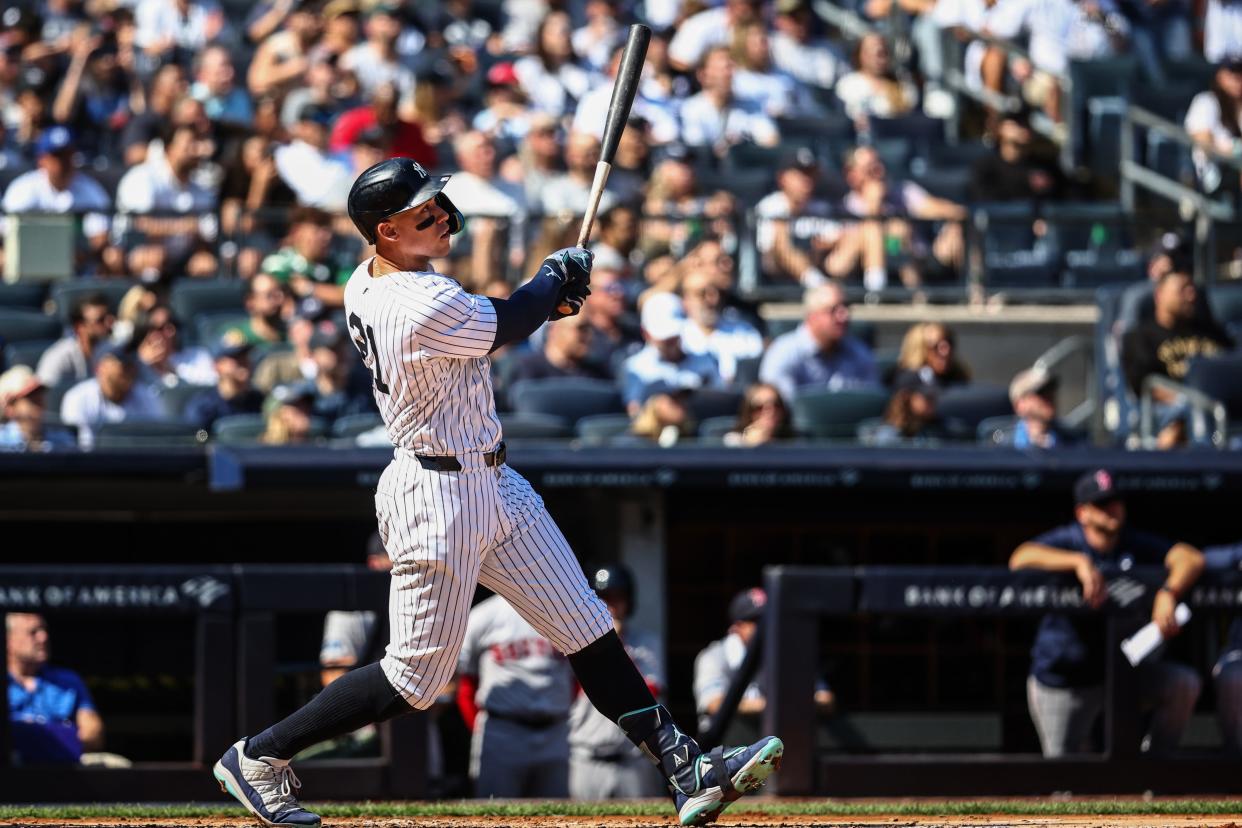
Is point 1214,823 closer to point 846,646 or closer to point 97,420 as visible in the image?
point 846,646

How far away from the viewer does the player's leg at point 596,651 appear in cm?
464

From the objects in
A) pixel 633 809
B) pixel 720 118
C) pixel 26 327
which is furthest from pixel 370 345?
pixel 720 118

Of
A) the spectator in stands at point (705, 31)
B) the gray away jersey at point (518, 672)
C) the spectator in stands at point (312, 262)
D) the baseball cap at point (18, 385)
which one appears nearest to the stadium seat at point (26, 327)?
the spectator in stands at point (312, 262)

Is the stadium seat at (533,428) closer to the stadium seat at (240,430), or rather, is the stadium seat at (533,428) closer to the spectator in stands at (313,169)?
the stadium seat at (240,430)

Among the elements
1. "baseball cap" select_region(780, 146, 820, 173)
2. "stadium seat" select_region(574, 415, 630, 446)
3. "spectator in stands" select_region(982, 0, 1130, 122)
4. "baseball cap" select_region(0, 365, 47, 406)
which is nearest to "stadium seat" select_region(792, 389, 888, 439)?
"stadium seat" select_region(574, 415, 630, 446)

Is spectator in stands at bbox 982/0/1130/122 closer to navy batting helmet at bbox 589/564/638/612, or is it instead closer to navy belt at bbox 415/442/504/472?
navy batting helmet at bbox 589/564/638/612

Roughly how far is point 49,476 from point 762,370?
335 centimetres

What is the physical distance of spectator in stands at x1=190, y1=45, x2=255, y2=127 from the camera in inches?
462

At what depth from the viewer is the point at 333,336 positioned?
8.85 meters

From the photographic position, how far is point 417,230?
181 inches

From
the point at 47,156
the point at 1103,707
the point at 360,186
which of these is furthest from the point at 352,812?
the point at 47,156

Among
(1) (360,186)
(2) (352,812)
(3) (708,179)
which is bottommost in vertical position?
(2) (352,812)

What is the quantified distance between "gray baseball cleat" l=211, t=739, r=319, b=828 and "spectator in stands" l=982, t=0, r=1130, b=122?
932 centimetres

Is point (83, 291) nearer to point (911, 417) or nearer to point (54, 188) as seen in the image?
point (54, 188)
